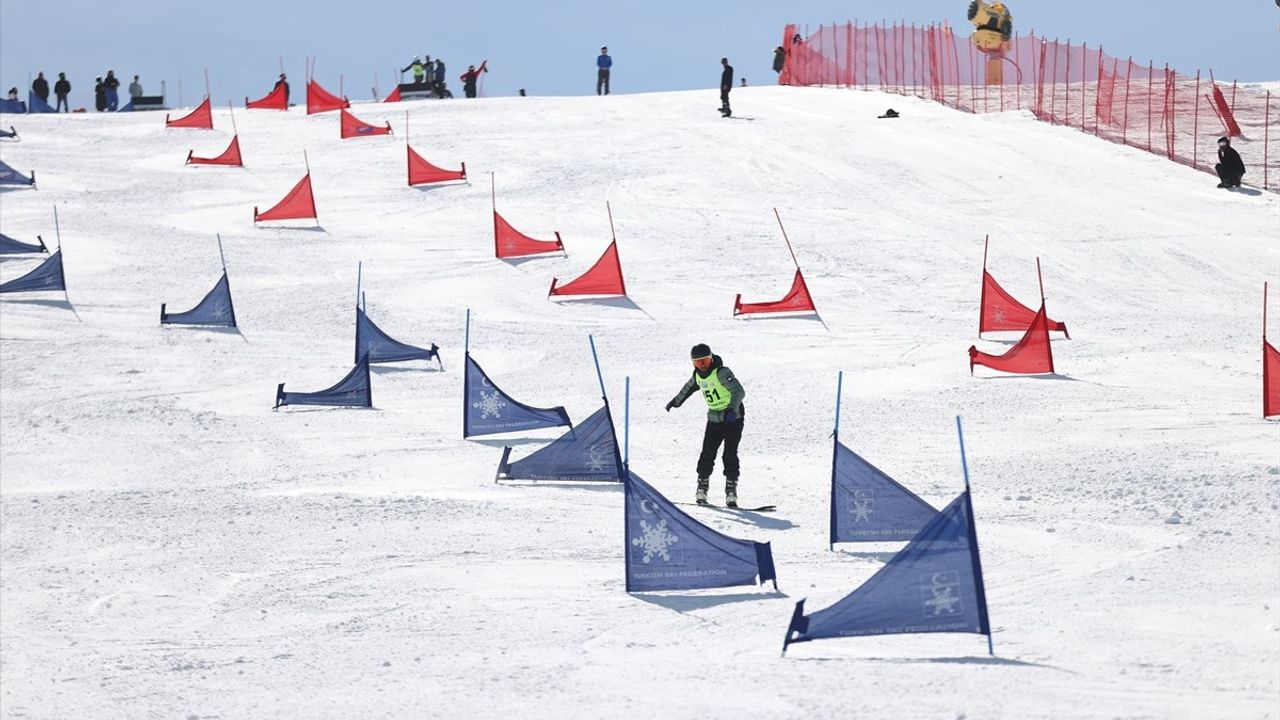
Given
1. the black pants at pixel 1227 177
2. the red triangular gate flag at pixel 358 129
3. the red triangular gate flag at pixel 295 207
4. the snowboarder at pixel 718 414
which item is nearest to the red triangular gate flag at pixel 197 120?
the red triangular gate flag at pixel 358 129

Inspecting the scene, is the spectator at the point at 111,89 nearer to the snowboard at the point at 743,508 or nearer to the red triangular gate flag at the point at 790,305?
the red triangular gate flag at the point at 790,305

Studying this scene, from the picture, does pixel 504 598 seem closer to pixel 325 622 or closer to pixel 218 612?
pixel 325 622

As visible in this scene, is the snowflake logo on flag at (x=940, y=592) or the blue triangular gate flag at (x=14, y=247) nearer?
the snowflake logo on flag at (x=940, y=592)

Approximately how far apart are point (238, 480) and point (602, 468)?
2945 mm

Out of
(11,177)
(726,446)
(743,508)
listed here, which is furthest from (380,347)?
(11,177)

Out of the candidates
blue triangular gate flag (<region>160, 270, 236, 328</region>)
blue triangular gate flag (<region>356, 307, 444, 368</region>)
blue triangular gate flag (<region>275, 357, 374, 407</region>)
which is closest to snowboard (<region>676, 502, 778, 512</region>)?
blue triangular gate flag (<region>275, 357, 374, 407</region>)

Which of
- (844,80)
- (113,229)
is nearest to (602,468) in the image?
(113,229)

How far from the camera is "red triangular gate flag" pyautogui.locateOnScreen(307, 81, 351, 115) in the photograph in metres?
35.2

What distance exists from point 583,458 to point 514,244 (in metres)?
10.7

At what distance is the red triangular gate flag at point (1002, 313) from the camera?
18484mm

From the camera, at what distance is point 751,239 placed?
2356cm

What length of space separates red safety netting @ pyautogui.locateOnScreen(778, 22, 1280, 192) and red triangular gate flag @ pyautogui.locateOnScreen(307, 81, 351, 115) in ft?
34.1

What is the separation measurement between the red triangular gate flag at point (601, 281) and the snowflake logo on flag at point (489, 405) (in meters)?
6.41

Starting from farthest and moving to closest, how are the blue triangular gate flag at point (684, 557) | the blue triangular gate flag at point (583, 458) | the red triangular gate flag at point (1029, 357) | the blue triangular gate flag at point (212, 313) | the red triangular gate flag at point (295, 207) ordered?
the red triangular gate flag at point (295, 207), the blue triangular gate flag at point (212, 313), the red triangular gate flag at point (1029, 357), the blue triangular gate flag at point (583, 458), the blue triangular gate flag at point (684, 557)
